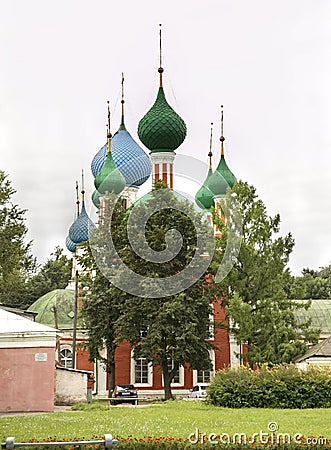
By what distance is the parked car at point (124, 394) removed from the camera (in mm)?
28562

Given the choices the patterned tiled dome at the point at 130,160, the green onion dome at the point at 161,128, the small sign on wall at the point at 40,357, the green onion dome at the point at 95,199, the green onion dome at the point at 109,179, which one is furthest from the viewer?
the green onion dome at the point at 95,199

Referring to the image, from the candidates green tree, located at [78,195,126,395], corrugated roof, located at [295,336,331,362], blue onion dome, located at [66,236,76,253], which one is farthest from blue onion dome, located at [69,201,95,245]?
corrugated roof, located at [295,336,331,362]

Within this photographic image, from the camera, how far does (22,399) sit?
2405 centimetres

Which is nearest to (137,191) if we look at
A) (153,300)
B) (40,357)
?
(153,300)

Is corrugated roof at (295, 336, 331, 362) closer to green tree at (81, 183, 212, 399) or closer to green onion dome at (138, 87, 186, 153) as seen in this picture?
green tree at (81, 183, 212, 399)

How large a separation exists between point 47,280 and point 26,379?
35.7 meters

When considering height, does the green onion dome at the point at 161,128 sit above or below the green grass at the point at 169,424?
above

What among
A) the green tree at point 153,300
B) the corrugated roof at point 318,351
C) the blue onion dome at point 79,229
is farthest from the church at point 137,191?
the corrugated roof at point 318,351

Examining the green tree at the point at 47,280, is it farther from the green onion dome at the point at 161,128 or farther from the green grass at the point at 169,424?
the green grass at the point at 169,424

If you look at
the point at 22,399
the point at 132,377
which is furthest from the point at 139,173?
the point at 22,399

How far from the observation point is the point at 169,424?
50.5 ft

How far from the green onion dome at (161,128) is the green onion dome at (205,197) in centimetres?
440

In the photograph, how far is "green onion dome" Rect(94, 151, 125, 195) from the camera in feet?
117

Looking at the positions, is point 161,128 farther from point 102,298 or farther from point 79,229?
point 79,229
